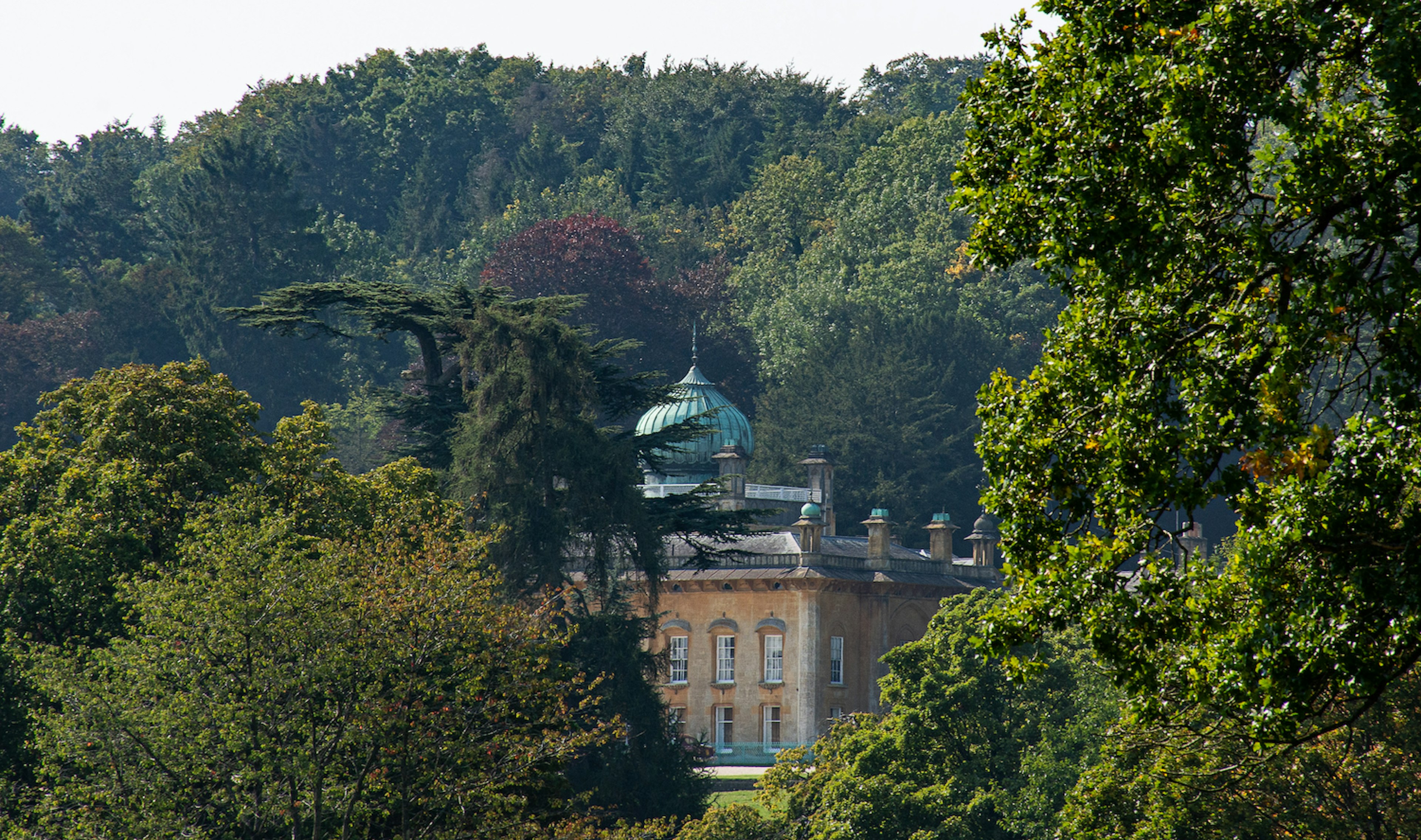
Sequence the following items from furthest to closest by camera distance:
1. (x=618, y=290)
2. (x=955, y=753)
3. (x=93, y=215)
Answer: (x=93, y=215) < (x=618, y=290) < (x=955, y=753)

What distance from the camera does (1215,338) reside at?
11992 mm

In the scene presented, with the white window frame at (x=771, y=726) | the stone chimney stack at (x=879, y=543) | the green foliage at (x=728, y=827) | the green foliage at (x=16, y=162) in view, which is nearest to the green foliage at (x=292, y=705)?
the green foliage at (x=728, y=827)

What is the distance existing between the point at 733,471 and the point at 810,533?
28.2ft

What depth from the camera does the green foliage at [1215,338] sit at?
37.3ft

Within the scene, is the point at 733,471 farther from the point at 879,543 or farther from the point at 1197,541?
the point at 1197,541

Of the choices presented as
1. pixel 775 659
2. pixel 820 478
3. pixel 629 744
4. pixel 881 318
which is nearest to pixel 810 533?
pixel 775 659

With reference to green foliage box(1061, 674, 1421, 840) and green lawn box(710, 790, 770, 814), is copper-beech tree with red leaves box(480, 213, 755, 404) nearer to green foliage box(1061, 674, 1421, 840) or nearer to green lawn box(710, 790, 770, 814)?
green lawn box(710, 790, 770, 814)

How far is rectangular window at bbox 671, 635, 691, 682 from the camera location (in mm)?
62375

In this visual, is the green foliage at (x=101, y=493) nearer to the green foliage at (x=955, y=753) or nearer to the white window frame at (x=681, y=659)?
the green foliage at (x=955, y=753)

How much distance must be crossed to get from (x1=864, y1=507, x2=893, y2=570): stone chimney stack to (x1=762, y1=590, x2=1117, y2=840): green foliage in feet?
84.8

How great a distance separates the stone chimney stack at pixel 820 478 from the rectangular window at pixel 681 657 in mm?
10371

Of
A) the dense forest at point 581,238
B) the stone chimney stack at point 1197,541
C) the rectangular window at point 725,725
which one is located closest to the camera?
the stone chimney stack at point 1197,541

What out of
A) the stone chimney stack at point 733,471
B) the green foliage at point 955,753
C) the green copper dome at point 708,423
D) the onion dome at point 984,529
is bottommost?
the green foliage at point 955,753

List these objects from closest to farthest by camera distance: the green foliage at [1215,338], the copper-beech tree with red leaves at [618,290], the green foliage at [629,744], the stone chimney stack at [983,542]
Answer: the green foliage at [1215,338] → the green foliage at [629,744] → the stone chimney stack at [983,542] → the copper-beech tree with red leaves at [618,290]
